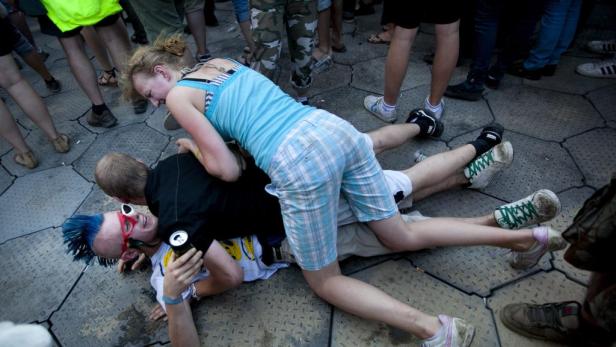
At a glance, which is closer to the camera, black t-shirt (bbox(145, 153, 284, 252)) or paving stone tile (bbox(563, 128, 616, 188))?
black t-shirt (bbox(145, 153, 284, 252))

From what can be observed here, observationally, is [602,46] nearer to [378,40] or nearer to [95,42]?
[378,40]

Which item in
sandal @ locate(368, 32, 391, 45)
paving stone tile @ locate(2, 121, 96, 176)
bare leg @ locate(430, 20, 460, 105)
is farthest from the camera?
sandal @ locate(368, 32, 391, 45)

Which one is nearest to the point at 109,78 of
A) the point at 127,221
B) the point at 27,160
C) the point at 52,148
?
the point at 52,148

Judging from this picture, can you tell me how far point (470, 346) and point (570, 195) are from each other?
44.5 inches

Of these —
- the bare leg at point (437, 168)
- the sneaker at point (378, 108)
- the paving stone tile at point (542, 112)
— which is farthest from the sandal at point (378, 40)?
the bare leg at point (437, 168)

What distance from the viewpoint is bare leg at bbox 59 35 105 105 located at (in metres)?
2.96

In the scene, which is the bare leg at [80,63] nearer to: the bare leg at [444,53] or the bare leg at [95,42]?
the bare leg at [95,42]

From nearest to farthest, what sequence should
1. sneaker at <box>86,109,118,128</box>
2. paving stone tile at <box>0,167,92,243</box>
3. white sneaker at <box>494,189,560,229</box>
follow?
white sneaker at <box>494,189,560,229</box> → paving stone tile at <box>0,167,92,243</box> → sneaker at <box>86,109,118,128</box>

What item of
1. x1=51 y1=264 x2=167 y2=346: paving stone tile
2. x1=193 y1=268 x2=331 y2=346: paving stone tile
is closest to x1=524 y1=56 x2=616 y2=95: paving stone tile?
x1=193 y1=268 x2=331 y2=346: paving stone tile

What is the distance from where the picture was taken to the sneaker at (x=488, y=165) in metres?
2.05

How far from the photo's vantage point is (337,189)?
1.55 metres

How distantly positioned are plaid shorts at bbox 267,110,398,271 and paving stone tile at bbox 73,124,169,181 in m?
1.71

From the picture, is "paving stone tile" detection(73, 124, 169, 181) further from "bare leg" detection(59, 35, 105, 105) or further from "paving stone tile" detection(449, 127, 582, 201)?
"paving stone tile" detection(449, 127, 582, 201)

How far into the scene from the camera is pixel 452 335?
1484mm
